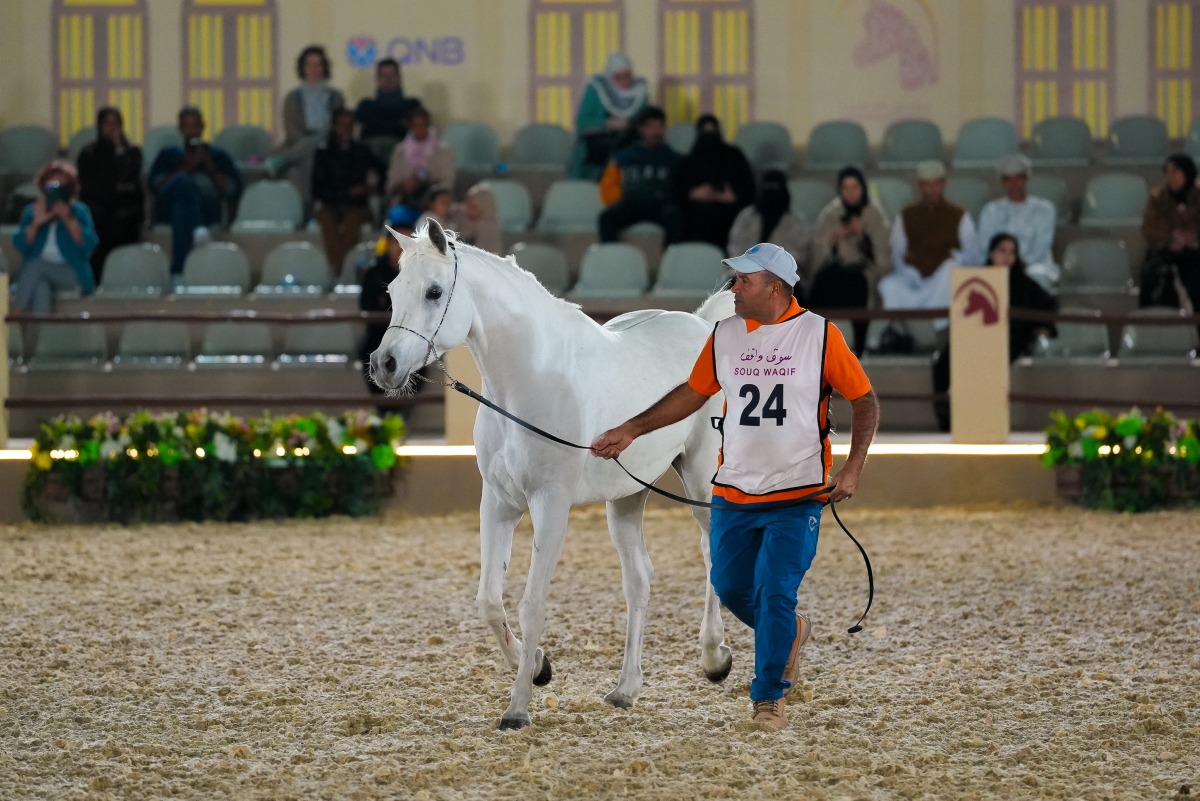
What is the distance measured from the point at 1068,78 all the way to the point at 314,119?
7.54 meters

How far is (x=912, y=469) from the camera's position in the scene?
39.9ft

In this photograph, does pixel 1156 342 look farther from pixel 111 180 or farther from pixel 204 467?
pixel 111 180

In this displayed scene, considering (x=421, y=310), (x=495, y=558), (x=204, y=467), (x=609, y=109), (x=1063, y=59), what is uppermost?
(x=1063, y=59)

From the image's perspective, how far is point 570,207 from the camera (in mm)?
15891

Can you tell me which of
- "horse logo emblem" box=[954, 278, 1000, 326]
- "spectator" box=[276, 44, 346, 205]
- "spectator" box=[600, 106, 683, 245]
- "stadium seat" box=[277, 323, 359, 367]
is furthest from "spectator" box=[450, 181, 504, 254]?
"horse logo emblem" box=[954, 278, 1000, 326]

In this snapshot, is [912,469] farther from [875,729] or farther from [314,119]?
[314,119]

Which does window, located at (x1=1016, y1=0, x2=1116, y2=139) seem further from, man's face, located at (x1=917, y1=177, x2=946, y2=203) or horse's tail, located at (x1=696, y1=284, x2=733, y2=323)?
horse's tail, located at (x1=696, y1=284, x2=733, y2=323)

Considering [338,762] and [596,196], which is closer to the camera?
[338,762]

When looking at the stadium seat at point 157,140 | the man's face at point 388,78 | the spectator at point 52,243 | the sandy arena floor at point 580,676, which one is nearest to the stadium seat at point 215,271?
the spectator at point 52,243

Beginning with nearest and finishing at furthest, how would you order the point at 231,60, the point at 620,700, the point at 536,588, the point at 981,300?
the point at 536,588
the point at 620,700
the point at 981,300
the point at 231,60

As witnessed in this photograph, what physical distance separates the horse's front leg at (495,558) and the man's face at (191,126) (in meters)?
10.5

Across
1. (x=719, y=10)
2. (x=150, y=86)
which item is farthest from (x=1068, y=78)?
(x=150, y=86)

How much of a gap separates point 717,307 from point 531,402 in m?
1.58

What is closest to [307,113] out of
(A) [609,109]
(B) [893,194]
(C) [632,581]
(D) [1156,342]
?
(A) [609,109]
